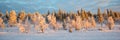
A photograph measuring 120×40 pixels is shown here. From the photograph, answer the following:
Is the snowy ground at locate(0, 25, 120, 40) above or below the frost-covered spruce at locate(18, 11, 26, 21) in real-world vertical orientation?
below

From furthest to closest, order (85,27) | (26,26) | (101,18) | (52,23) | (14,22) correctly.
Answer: (101,18) < (14,22) < (85,27) < (52,23) < (26,26)

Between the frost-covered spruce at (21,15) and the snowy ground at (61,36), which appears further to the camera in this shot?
the frost-covered spruce at (21,15)

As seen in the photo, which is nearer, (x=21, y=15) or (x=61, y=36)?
(x=61, y=36)

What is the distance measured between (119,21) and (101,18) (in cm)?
281

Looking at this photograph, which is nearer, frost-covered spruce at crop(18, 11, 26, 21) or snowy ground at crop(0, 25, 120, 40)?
snowy ground at crop(0, 25, 120, 40)

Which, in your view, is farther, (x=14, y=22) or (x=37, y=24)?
(x=14, y=22)

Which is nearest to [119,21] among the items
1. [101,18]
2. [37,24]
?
[101,18]

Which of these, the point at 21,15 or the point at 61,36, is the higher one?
the point at 21,15

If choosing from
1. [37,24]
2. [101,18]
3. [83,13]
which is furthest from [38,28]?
[83,13]

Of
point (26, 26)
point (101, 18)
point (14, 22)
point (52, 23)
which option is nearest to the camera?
point (26, 26)

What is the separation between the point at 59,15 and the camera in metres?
40.7

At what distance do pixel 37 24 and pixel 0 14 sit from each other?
47.5 ft

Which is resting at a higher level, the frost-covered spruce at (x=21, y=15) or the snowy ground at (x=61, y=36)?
the frost-covered spruce at (x=21, y=15)

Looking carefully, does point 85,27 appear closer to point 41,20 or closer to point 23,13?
point 41,20
